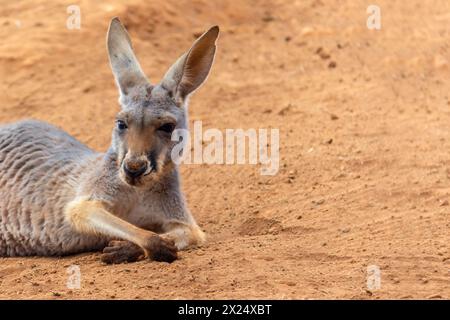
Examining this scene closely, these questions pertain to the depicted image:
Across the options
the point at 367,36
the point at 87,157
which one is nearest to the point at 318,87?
the point at 367,36

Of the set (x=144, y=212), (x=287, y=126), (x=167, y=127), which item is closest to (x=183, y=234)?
(x=144, y=212)

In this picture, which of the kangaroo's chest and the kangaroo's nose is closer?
the kangaroo's nose

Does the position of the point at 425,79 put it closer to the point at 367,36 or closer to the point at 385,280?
the point at 367,36

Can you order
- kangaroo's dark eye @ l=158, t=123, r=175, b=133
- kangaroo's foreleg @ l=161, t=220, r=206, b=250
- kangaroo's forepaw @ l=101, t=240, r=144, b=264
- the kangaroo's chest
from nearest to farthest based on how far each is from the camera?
kangaroo's forepaw @ l=101, t=240, r=144, b=264 < kangaroo's dark eye @ l=158, t=123, r=175, b=133 < kangaroo's foreleg @ l=161, t=220, r=206, b=250 < the kangaroo's chest

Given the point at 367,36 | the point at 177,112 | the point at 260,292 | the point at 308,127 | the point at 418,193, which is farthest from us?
the point at 367,36

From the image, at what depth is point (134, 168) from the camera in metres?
6.23

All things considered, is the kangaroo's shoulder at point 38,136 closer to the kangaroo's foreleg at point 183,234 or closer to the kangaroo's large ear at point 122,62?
the kangaroo's large ear at point 122,62

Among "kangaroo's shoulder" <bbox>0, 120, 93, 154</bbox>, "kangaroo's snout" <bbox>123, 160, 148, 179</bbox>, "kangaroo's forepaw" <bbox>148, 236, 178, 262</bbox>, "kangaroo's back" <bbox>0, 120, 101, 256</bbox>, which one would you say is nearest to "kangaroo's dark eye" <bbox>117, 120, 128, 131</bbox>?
"kangaroo's snout" <bbox>123, 160, 148, 179</bbox>

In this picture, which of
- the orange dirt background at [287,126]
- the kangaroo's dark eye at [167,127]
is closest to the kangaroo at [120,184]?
the kangaroo's dark eye at [167,127]

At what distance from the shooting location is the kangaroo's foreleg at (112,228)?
6203mm

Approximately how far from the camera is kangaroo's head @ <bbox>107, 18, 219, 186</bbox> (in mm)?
6367

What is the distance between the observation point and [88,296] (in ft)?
17.9

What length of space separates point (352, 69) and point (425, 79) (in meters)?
1.03

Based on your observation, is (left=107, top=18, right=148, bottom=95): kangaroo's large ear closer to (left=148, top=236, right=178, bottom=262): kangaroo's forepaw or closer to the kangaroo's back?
the kangaroo's back
